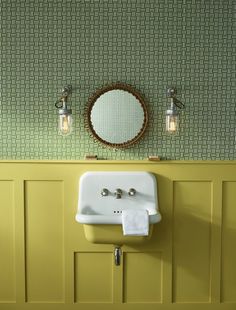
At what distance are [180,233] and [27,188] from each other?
1.06 metres

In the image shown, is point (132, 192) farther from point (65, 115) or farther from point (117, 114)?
point (65, 115)

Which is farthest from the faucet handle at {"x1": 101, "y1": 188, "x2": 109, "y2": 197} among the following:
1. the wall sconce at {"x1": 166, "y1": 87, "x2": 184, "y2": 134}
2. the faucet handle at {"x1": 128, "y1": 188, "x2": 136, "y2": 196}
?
the wall sconce at {"x1": 166, "y1": 87, "x2": 184, "y2": 134}

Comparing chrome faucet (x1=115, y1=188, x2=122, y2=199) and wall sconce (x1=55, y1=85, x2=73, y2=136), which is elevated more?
wall sconce (x1=55, y1=85, x2=73, y2=136)

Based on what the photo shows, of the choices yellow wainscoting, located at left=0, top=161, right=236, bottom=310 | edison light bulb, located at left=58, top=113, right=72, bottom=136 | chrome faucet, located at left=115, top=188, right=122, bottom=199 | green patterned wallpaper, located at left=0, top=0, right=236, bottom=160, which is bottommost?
yellow wainscoting, located at left=0, top=161, right=236, bottom=310

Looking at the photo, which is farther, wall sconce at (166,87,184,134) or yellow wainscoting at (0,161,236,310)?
yellow wainscoting at (0,161,236,310)

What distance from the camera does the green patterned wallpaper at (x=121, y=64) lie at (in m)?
3.08

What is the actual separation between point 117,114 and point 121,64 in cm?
33

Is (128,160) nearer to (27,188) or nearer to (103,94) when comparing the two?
(103,94)

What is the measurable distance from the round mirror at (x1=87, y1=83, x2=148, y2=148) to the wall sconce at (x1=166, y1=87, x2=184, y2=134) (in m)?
0.16

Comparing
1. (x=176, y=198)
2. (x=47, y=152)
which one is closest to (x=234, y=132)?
(x=176, y=198)

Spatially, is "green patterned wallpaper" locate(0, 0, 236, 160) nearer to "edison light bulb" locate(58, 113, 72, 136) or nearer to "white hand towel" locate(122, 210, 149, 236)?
"edison light bulb" locate(58, 113, 72, 136)

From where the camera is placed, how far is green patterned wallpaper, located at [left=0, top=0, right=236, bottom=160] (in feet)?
10.1

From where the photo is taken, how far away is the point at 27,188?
10.3 ft

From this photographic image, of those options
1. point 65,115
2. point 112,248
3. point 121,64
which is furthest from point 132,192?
point 121,64
